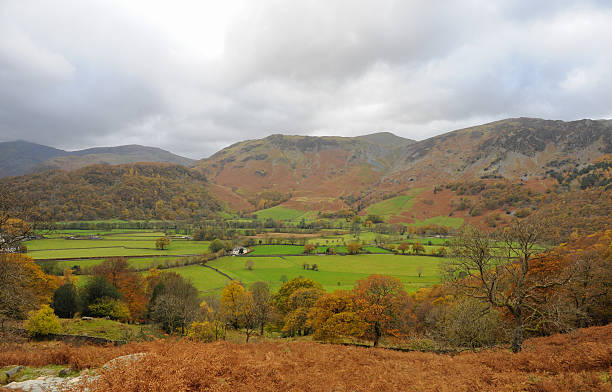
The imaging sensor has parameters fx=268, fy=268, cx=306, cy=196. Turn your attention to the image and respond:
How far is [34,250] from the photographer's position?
79.1 m

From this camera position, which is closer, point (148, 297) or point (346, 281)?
point (148, 297)

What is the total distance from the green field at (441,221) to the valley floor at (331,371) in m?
149

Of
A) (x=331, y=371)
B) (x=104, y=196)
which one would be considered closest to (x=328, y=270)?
(x=331, y=371)

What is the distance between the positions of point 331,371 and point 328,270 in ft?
213

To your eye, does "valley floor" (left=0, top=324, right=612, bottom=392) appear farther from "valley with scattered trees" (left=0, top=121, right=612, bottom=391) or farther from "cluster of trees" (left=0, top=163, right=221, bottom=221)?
"cluster of trees" (left=0, top=163, right=221, bottom=221)

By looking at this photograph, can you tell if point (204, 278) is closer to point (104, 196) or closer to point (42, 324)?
point (42, 324)

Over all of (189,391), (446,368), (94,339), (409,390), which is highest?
(189,391)

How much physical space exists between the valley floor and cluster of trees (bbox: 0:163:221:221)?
547 ft

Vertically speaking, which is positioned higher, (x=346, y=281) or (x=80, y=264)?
(x=80, y=264)

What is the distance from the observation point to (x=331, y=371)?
12398mm

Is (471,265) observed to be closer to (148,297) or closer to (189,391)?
(189,391)

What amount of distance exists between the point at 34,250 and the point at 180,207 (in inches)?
4151

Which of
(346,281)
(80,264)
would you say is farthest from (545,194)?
(80,264)

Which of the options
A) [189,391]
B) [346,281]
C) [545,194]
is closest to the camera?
[189,391]
